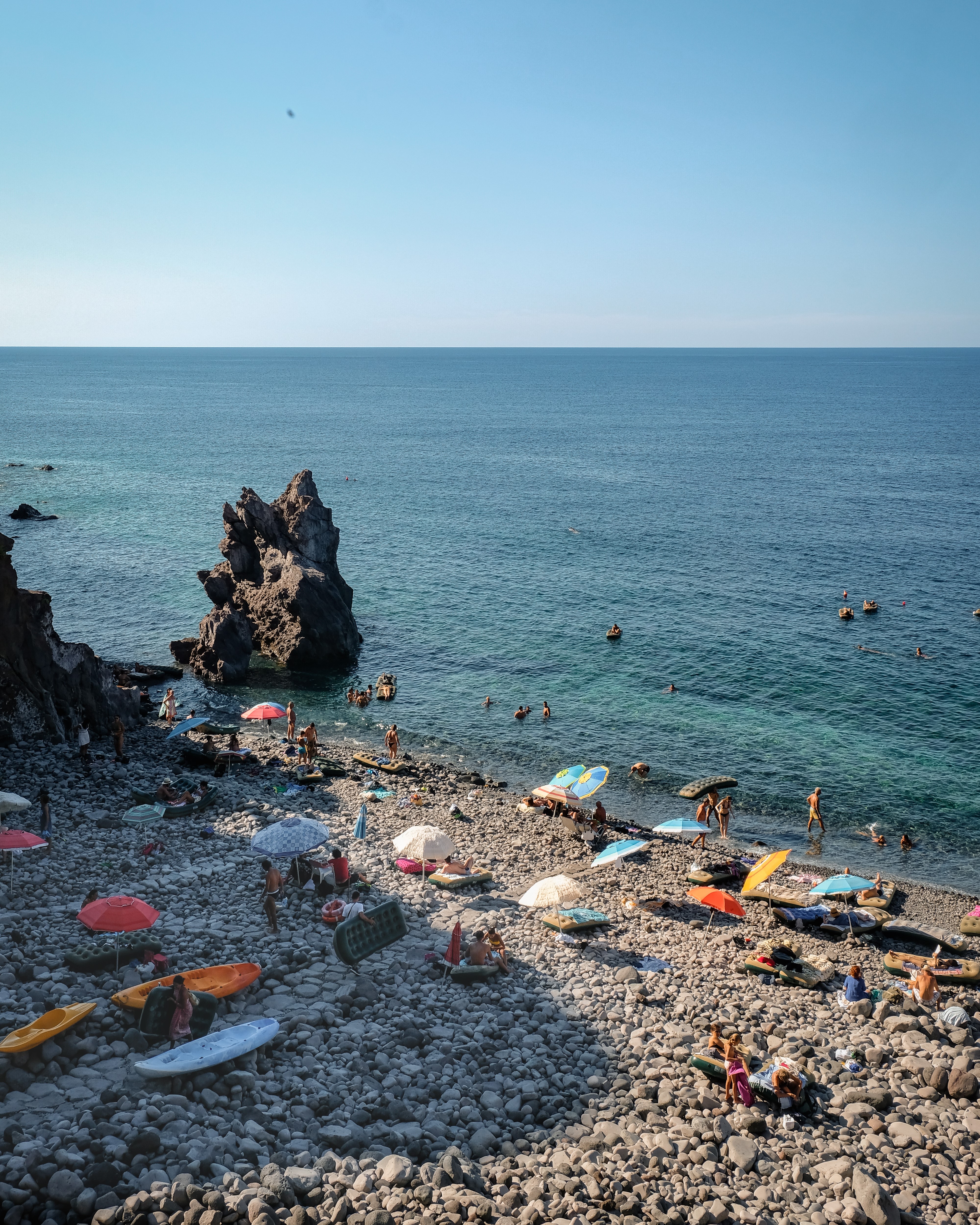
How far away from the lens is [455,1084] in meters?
16.1

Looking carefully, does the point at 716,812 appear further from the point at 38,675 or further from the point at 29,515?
the point at 29,515

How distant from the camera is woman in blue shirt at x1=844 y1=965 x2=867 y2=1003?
68.1 feet

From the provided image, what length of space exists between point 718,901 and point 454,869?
7653 millimetres

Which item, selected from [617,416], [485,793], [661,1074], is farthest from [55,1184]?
[617,416]

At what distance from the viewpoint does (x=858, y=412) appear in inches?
7426

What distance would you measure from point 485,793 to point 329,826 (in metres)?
7.63

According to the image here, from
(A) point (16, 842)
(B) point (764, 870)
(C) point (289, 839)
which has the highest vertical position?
(A) point (16, 842)

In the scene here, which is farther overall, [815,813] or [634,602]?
[634,602]

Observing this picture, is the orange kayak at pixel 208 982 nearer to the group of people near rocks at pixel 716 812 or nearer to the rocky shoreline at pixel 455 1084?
the rocky shoreline at pixel 455 1084

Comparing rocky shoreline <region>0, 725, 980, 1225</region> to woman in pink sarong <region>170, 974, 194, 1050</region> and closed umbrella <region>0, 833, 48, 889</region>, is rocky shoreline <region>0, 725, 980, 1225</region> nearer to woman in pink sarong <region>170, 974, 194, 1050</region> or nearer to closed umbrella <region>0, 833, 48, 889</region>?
closed umbrella <region>0, 833, 48, 889</region>

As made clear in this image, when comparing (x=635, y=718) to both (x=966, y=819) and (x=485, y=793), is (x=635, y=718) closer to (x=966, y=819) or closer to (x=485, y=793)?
(x=485, y=793)

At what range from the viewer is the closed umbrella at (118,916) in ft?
61.4

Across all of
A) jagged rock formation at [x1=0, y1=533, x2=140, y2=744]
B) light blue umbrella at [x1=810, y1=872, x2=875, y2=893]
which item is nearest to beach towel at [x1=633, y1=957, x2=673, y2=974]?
light blue umbrella at [x1=810, y1=872, x2=875, y2=893]

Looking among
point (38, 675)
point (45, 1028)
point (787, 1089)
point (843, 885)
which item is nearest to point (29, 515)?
point (38, 675)
